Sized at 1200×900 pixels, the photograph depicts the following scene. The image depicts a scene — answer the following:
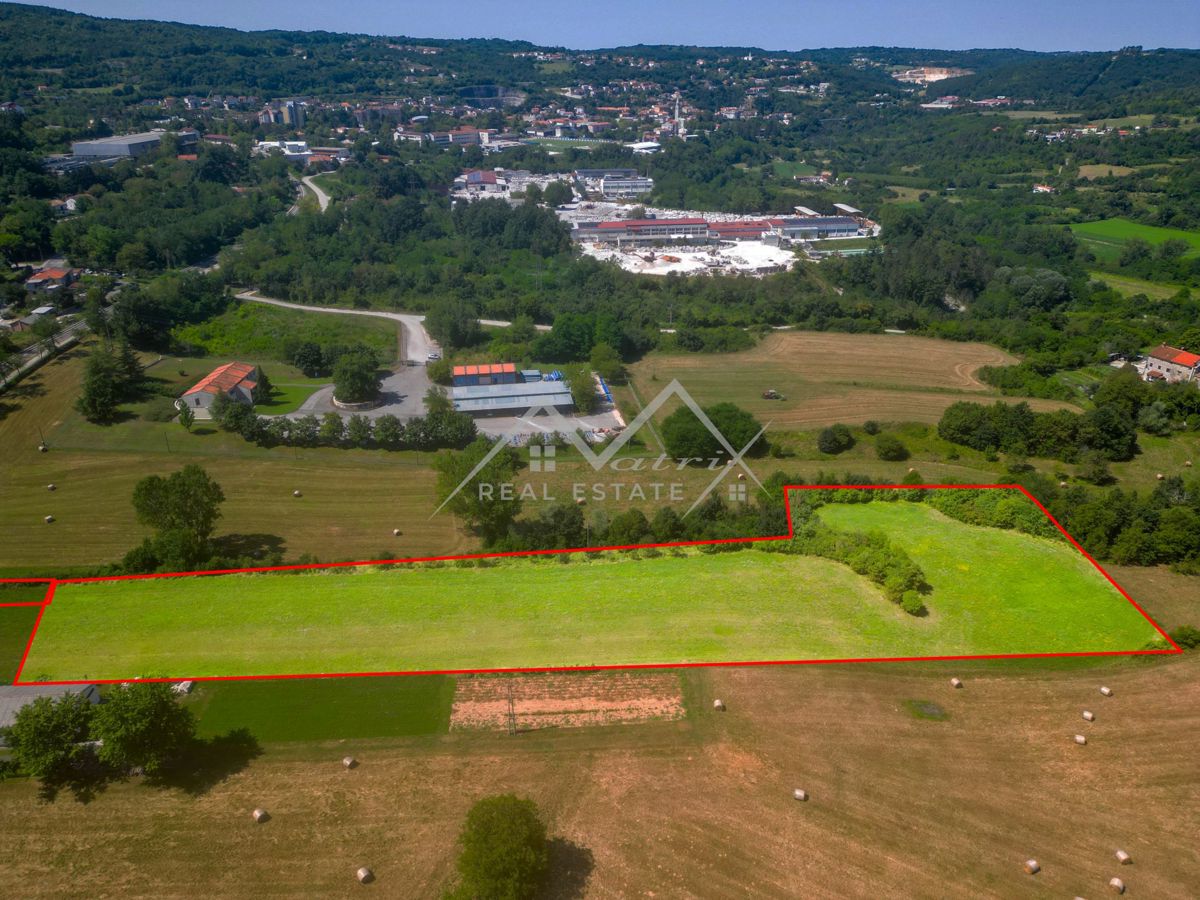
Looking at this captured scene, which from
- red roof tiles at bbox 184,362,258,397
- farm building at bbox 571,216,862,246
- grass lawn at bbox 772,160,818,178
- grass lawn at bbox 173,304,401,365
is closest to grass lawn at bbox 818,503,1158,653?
red roof tiles at bbox 184,362,258,397

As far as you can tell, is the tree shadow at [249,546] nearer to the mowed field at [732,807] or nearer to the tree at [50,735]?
the tree at [50,735]

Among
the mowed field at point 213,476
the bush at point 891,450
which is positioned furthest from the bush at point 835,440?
the mowed field at point 213,476

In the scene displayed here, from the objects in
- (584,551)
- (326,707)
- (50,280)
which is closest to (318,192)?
(50,280)

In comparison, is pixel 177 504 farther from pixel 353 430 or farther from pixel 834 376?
pixel 834 376

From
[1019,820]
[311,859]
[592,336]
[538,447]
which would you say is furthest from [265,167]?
[1019,820]

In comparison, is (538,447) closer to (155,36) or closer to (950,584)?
(950,584)

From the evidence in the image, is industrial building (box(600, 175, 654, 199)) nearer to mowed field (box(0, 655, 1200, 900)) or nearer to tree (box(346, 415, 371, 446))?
tree (box(346, 415, 371, 446))
